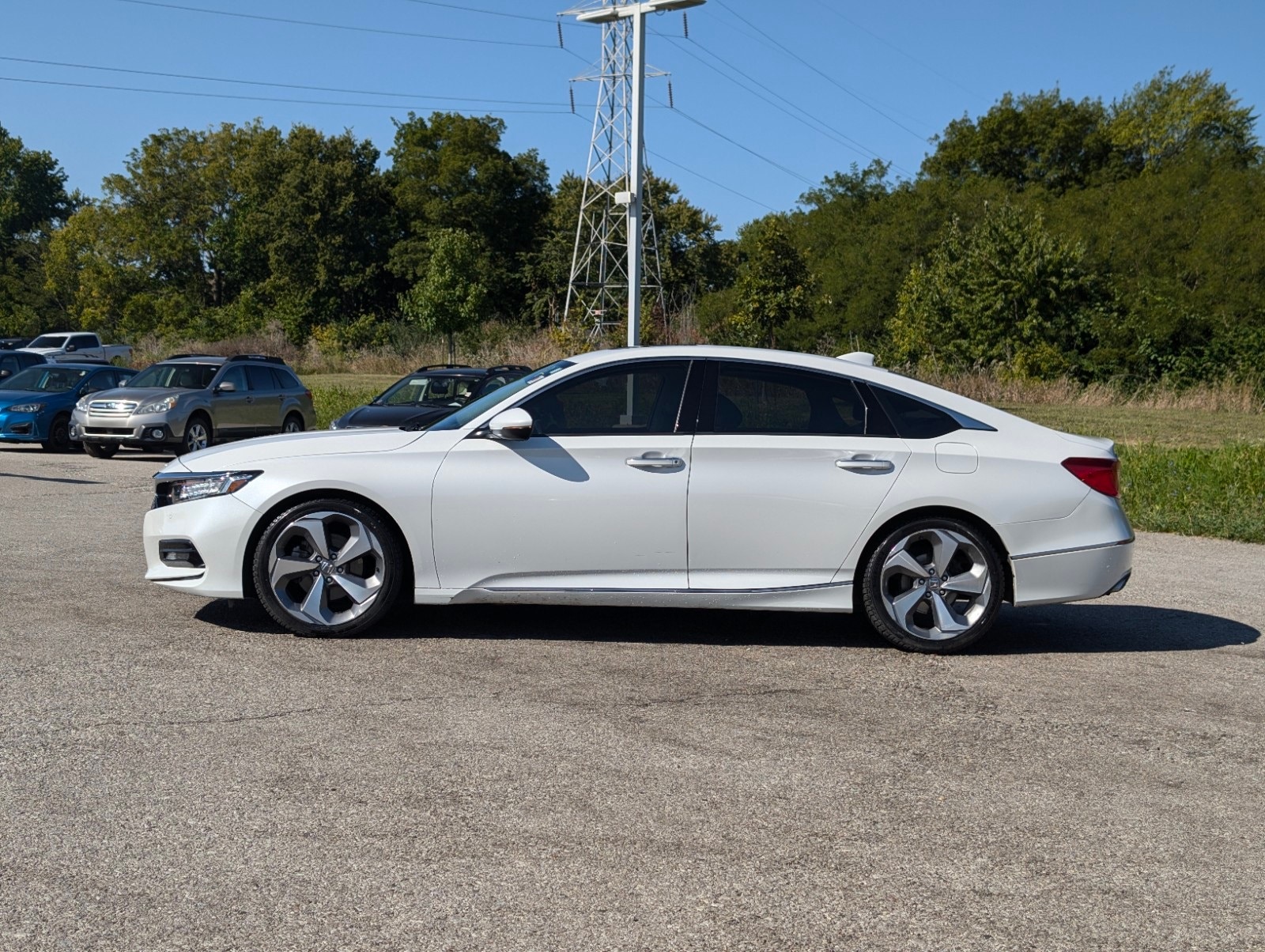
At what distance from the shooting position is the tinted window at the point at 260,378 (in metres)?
23.7

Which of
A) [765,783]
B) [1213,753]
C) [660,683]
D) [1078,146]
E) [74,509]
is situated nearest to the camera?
[765,783]

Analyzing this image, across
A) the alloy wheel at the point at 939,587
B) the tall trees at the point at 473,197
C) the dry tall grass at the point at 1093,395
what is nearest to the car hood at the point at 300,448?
the alloy wheel at the point at 939,587

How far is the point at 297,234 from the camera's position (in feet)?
263

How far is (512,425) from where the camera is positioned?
7.17 m

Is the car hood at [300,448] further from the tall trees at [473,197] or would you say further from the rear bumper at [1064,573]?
the tall trees at [473,197]

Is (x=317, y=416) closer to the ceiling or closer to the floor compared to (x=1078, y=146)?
closer to the floor

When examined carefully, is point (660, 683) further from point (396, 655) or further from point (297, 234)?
point (297, 234)

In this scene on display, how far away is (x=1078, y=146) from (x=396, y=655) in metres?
69.7

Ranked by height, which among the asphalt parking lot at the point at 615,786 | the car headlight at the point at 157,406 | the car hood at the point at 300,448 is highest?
the car headlight at the point at 157,406

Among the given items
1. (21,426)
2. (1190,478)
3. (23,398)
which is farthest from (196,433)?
(1190,478)

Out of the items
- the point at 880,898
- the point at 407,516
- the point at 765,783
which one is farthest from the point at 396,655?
the point at 880,898

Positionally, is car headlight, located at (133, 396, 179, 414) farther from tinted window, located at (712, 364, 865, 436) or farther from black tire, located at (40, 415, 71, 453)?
tinted window, located at (712, 364, 865, 436)

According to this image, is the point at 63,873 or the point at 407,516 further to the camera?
the point at 407,516

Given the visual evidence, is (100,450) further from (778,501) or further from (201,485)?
(778,501)
